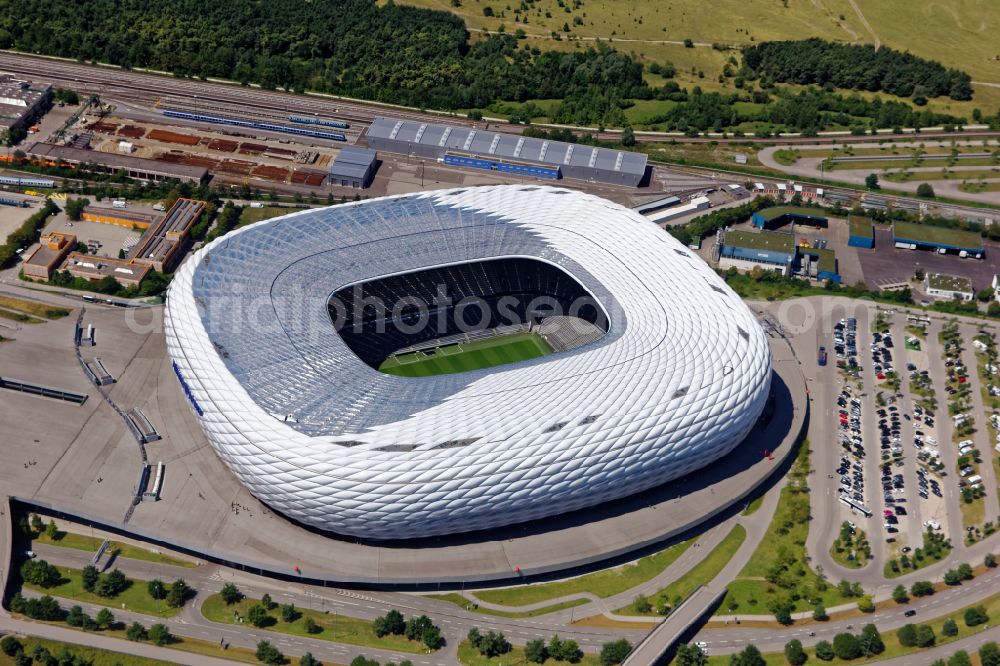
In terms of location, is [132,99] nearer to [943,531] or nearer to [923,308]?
[923,308]

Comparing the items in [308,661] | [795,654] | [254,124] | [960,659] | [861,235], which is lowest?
[308,661]

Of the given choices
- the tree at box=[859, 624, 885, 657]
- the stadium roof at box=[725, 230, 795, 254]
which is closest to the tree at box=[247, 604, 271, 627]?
the tree at box=[859, 624, 885, 657]

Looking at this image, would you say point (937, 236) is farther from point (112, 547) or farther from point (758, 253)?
point (112, 547)

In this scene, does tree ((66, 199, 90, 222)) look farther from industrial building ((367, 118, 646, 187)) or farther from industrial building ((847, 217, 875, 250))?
industrial building ((847, 217, 875, 250))

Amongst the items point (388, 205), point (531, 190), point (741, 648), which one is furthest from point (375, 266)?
point (741, 648)

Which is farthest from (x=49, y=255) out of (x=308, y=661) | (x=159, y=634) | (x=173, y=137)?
(x=308, y=661)

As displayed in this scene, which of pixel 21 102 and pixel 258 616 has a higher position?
pixel 21 102

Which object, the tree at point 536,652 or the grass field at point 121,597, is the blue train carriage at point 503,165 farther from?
the grass field at point 121,597
